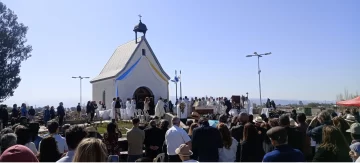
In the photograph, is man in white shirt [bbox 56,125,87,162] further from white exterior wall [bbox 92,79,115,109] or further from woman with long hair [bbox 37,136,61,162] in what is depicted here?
white exterior wall [bbox 92,79,115,109]

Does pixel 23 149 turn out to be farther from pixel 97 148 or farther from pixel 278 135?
pixel 278 135

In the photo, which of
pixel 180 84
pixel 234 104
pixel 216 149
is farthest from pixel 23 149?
pixel 180 84

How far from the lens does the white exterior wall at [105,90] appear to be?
101ft

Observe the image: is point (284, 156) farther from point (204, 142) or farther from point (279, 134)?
point (204, 142)

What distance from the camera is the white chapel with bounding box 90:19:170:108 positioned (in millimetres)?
30663

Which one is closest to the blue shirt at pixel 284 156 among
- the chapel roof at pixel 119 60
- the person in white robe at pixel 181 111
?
the person in white robe at pixel 181 111

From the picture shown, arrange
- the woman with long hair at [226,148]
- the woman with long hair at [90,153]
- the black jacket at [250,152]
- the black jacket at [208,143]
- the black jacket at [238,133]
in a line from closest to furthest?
the woman with long hair at [90,153], the black jacket at [250,152], the black jacket at [208,143], the woman with long hair at [226,148], the black jacket at [238,133]

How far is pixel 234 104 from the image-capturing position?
30266 millimetres

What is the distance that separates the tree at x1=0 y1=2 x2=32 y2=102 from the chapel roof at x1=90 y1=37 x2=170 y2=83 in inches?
341

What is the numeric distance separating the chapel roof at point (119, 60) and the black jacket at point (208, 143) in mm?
24282

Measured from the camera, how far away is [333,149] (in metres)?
5.43

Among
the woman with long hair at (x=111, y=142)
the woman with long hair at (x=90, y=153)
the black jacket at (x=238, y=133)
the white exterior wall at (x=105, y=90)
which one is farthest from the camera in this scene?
the white exterior wall at (x=105, y=90)

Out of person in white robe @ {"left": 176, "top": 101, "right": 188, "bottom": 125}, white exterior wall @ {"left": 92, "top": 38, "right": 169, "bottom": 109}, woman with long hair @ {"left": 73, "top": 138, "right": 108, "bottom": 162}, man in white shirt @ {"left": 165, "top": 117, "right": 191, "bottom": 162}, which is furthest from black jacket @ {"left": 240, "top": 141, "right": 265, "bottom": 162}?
white exterior wall @ {"left": 92, "top": 38, "right": 169, "bottom": 109}

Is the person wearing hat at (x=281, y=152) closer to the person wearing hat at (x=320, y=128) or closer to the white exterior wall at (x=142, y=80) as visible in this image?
the person wearing hat at (x=320, y=128)
